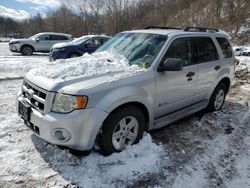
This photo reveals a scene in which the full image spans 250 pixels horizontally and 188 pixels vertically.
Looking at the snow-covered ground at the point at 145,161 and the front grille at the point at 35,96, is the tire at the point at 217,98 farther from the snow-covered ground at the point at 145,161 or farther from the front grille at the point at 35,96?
the front grille at the point at 35,96

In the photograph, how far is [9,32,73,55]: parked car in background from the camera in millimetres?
17688

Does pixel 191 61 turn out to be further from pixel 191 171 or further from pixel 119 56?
pixel 191 171

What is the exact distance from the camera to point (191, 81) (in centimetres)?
466

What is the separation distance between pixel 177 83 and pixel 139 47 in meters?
0.84

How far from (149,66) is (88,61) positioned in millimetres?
902

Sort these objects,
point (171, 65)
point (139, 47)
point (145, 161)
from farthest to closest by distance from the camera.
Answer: point (139, 47) → point (171, 65) → point (145, 161)

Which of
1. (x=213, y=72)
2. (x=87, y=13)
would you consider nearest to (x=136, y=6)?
(x=87, y=13)

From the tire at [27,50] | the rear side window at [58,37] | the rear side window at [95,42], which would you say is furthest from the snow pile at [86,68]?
the rear side window at [58,37]

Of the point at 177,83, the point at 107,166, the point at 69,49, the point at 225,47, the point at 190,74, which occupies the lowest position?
the point at 107,166

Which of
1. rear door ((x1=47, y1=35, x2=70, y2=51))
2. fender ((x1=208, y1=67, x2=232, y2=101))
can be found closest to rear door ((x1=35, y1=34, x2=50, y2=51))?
rear door ((x1=47, y1=35, x2=70, y2=51))

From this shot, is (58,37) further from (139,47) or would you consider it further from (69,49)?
(139,47)

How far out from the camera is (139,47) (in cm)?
432

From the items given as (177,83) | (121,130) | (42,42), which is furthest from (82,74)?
(42,42)

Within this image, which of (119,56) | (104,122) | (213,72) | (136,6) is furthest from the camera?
(136,6)
